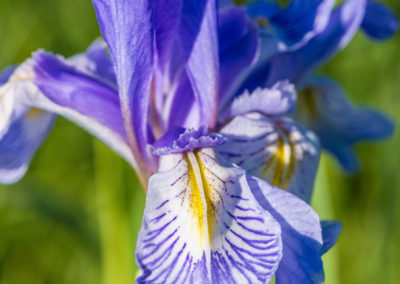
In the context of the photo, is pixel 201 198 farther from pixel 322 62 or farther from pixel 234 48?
pixel 322 62

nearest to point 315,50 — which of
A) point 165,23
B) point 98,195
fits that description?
point 165,23

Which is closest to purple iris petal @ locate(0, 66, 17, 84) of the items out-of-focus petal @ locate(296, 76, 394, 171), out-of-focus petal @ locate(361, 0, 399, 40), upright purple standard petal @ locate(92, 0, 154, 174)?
upright purple standard petal @ locate(92, 0, 154, 174)

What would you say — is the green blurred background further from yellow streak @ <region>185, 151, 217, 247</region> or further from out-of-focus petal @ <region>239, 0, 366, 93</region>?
yellow streak @ <region>185, 151, 217, 247</region>

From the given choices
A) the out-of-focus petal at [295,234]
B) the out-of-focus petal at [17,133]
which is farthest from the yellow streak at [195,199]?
the out-of-focus petal at [17,133]

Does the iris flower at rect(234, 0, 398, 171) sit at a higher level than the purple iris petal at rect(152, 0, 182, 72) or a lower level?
lower

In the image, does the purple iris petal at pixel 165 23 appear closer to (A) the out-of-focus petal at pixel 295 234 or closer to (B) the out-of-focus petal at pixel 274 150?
(B) the out-of-focus petal at pixel 274 150

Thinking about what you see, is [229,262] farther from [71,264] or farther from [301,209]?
[71,264]
